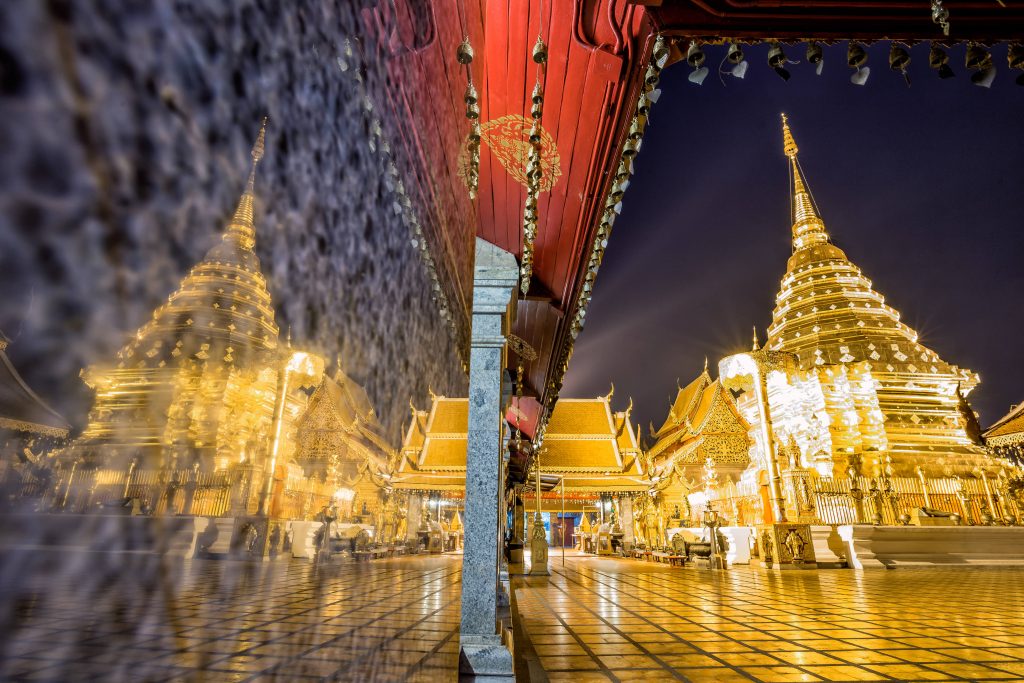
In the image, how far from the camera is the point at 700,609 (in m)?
5.07

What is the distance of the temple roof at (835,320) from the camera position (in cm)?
1645

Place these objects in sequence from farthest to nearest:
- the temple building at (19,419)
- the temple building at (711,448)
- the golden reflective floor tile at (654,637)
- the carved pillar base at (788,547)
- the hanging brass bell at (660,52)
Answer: the temple building at (711,448), the carved pillar base at (788,547), the golden reflective floor tile at (654,637), the hanging brass bell at (660,52), the temple building at (19,419)

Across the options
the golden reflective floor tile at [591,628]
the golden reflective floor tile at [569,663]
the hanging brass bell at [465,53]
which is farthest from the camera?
the golden reflective floor tile at [591,628]

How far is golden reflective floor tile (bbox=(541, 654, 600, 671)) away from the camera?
116 inches

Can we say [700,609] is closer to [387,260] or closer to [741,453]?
[387,260]

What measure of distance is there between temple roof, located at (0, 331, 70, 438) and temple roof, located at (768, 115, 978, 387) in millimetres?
19500

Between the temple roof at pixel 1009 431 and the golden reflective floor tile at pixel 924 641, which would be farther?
the temple roof at pixel 1009 431

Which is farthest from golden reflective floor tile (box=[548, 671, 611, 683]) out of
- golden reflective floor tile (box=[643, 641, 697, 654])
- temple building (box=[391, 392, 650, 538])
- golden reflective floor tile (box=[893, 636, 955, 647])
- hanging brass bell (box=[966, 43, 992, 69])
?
temple building (box=[391, 392, 650, 538])

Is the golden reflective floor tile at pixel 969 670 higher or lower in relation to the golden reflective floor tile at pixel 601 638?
higher

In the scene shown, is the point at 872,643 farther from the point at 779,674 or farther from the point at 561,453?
the point at 561,453

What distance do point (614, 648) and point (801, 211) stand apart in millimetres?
23298

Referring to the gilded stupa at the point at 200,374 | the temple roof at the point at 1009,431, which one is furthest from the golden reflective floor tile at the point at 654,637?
the temple roof at the point at 1009,431

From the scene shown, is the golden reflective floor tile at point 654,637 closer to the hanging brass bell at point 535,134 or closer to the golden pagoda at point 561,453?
the hanging brass bell at point 535,134

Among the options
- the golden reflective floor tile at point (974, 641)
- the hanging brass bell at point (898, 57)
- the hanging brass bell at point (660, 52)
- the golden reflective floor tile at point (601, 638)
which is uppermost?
the hanging brass bell at point (898, 57)
